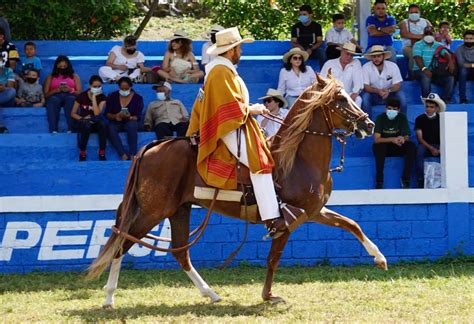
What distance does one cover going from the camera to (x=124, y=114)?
13.0m

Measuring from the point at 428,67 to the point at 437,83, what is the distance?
0.96ft

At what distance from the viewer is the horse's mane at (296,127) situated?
9.02m

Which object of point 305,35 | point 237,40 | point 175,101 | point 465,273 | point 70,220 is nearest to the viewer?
point 237,40

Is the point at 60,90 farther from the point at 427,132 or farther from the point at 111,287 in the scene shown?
the point at 111,287

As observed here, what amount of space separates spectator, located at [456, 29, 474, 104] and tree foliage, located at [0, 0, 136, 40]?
6072 mm

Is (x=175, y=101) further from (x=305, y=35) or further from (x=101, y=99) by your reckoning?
(x=305, y=35)

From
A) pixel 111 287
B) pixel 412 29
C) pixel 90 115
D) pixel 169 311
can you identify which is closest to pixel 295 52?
pixel 412 29

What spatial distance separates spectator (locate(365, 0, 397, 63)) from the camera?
15.5 m

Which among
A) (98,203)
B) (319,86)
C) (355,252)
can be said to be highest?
(319,86)

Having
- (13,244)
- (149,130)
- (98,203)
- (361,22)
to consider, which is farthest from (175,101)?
(361,22)

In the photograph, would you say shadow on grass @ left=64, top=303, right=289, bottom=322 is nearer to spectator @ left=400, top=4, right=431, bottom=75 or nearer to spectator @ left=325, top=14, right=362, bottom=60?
spectator @ left=325, top=14, right=362, bottom=60

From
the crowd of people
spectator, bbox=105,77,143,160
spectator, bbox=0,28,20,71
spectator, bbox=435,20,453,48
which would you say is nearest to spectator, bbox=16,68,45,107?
the crowd of people

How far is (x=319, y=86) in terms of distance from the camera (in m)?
9.20

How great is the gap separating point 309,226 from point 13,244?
355 cm
